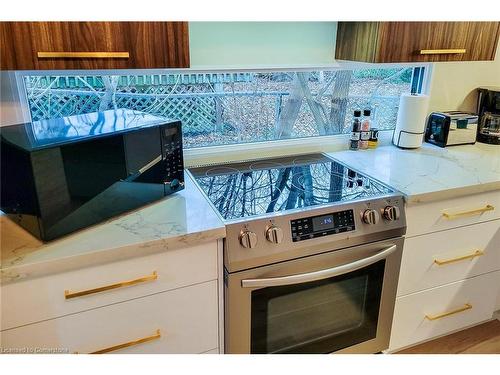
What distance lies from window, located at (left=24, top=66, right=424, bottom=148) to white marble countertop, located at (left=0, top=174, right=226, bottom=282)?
1.79ft

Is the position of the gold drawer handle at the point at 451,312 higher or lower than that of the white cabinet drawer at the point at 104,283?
lower

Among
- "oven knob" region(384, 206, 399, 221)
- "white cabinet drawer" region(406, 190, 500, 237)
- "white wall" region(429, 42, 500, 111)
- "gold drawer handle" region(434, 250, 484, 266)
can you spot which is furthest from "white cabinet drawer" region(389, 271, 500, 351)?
"white wall" region(429, 42, 500, 111)

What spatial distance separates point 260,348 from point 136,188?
729 millimetres

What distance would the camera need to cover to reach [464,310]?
1.89 m

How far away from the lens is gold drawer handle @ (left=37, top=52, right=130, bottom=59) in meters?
1.12

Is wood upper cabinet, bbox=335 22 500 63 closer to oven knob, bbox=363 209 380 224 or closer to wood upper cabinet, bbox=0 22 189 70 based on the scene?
oven knob, bbox=363 209 380 224

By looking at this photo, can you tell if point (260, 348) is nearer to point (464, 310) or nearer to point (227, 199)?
point (227, 199)

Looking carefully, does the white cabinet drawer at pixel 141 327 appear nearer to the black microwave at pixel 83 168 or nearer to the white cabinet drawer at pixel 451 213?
the black microwave at pixel 83 168

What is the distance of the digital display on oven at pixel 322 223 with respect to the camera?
137cm

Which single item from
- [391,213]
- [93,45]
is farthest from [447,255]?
[93,45]

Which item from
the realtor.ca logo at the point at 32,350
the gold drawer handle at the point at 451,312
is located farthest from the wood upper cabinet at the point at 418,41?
the realtor.ca logo at the point at 32,350

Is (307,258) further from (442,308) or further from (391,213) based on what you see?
(442,308)

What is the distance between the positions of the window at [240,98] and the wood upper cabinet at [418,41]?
0.86 ft

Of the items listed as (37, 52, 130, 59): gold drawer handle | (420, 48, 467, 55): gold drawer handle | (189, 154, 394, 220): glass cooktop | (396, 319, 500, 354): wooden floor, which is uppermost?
(420, 48, 467, 55): gold drawer handle
